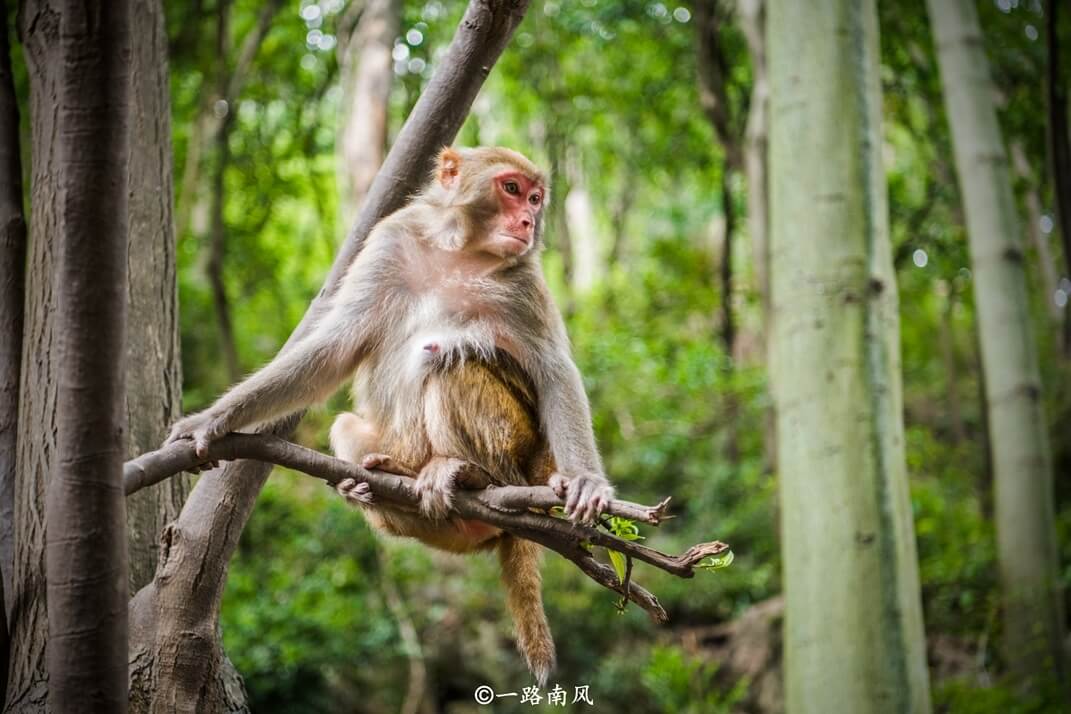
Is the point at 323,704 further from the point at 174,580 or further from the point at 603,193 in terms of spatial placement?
the point at 603,193

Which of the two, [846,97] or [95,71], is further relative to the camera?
[846,97]

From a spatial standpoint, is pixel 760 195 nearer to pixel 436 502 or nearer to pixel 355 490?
pixel 436 502

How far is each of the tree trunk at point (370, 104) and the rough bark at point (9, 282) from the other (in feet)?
19.1

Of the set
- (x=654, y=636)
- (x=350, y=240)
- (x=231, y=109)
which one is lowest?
(x=654, y=636)

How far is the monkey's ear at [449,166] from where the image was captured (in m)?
4.24

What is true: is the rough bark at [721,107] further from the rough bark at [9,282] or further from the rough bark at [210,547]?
the rough bark at [9,282]

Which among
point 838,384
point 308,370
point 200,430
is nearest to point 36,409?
point 200,430

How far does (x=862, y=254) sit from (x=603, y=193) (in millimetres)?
12476

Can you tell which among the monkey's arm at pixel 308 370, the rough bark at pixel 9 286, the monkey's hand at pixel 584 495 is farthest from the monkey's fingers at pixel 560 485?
the rough bark at pixel 9 286

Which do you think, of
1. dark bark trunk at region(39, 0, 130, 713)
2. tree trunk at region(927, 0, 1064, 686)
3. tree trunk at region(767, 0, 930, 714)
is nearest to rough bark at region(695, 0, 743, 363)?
tree trunk at region(927, 0, 1064, 686)

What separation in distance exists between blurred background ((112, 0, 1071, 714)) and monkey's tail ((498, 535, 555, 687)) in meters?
4.22

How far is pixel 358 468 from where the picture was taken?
10.1ft

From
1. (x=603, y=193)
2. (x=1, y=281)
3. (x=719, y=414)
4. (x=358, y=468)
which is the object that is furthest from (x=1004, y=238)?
(x=603, y=193)

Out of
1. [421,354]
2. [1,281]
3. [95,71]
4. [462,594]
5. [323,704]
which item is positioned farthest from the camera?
[462,594]
